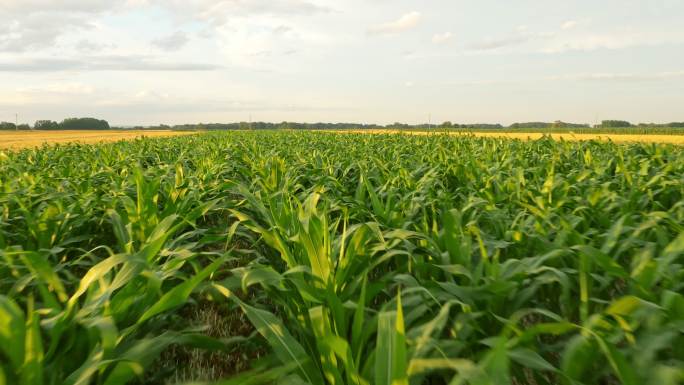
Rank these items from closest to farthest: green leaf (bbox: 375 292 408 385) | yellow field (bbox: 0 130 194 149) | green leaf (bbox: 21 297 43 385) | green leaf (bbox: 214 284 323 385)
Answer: green leaf (bbox: 375 292 408 385), green leaf (bbox: 21 297 43 385), green leaf (bbox: 214 284 323 385), yellow field (bbox: 0 130 194 149)

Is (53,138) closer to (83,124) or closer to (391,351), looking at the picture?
(391,351)

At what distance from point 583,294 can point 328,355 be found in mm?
1102

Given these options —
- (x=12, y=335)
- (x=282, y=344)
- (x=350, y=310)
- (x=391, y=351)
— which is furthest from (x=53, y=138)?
(x=391, y=351)

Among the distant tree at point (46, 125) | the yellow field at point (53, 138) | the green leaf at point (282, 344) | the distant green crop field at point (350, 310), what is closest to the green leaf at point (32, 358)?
the distant green crop field at point (350, 310)

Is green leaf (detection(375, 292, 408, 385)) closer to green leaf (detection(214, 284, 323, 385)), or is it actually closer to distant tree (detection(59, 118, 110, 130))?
green leaf (detection(214, 284, 323, 385))

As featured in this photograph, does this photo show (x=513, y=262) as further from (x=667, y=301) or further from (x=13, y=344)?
(x=13, y=344)

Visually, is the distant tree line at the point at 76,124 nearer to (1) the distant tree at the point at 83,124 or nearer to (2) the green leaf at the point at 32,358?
(1) the distant tree at the point at 83,124

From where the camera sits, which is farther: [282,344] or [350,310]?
[350,310]

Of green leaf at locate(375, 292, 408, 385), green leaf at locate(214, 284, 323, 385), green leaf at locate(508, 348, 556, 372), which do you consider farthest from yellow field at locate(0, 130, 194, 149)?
green leaf at locate(508, 348, 556, 372)

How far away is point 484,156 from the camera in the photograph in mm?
6883

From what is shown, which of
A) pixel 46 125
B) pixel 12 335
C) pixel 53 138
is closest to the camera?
pixel 12 335

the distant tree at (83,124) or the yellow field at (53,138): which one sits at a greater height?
the distant tree at (83,124)

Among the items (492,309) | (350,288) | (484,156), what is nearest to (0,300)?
(350,288)

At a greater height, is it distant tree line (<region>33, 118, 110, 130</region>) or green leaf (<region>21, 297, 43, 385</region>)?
distant tree line (<region>33, 118, 110, 130</region>)
